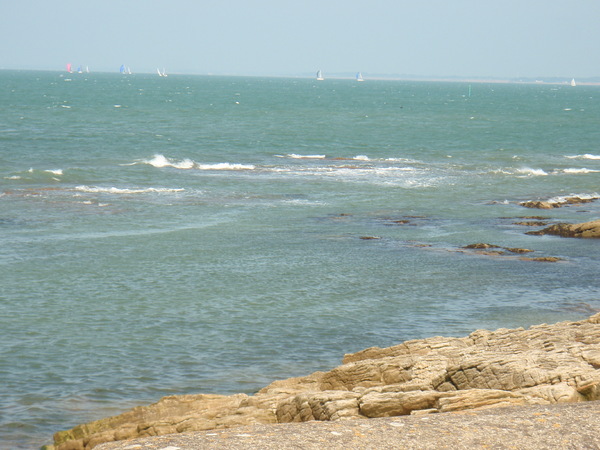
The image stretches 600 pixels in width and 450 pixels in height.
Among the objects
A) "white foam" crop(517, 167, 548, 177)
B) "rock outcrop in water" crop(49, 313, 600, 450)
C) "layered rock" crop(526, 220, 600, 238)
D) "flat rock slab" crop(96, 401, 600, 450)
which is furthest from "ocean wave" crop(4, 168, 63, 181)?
"flat rock slab" crop(96, 401, 600, 450)

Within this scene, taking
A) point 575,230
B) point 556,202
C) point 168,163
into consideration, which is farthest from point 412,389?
point 168,163

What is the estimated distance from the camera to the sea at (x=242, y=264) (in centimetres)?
2194

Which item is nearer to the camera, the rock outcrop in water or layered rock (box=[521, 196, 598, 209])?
the rock outcrop in water

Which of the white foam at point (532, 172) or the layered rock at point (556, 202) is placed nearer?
the layered rock at point (556, 202)

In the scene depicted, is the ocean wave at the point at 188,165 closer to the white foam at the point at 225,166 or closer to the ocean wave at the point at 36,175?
the white foam at the point at 225,166

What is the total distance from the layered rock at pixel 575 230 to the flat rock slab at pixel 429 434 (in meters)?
28.1

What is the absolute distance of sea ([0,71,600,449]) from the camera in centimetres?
2194

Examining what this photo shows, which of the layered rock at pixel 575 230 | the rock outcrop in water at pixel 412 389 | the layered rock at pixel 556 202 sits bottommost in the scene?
the layered rock at pixel 556 202

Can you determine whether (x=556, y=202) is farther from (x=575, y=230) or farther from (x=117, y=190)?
(x=117, y=190)

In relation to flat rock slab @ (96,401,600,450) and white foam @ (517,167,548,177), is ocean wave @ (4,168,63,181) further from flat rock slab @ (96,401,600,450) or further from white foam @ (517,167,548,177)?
flat rock slab @ (96,401,600,450)

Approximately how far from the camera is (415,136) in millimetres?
97438

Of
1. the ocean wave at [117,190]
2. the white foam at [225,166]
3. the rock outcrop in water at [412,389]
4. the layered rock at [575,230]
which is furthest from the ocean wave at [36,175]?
the rock outcrop in water at [412,389]

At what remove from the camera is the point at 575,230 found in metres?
40.2

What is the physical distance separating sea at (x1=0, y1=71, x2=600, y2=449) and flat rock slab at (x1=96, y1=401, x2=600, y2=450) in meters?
6.42
